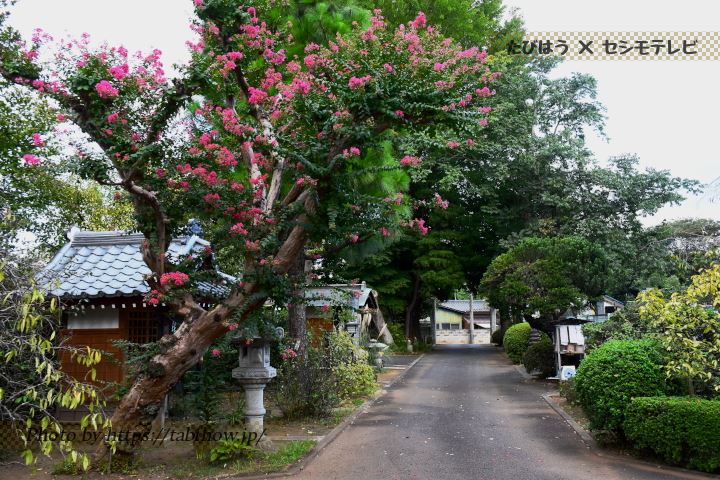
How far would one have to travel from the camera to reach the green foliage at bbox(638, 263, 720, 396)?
25.1 ft

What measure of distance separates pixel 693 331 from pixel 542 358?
403 inches

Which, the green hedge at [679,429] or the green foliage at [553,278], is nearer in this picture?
the green hedge at [679,429]

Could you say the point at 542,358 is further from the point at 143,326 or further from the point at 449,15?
the point at 449,15

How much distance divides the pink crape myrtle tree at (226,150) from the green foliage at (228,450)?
1006 millimetres

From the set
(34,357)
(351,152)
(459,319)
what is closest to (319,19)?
(351,152)

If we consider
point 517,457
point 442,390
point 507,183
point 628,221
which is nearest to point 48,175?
point 442,390

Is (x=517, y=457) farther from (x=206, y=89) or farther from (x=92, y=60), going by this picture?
(x=92, y=60)

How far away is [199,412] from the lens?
8023 mm

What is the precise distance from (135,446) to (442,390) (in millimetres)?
10256

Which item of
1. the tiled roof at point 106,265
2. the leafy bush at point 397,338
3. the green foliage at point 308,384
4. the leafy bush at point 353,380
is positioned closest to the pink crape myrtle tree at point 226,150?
the tiled roof at point 106,265

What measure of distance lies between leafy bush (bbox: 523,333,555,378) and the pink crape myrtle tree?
11.6 meters

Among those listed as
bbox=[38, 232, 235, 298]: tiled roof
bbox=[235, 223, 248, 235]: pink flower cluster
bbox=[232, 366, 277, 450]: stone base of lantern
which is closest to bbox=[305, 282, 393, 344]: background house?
bbox=[38, 232, 235, 298]: tiled roof

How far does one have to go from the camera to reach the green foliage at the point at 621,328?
1104 centimetres

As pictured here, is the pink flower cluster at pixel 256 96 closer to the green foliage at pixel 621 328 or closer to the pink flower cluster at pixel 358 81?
the pink flower cluster at pixel 358 81
